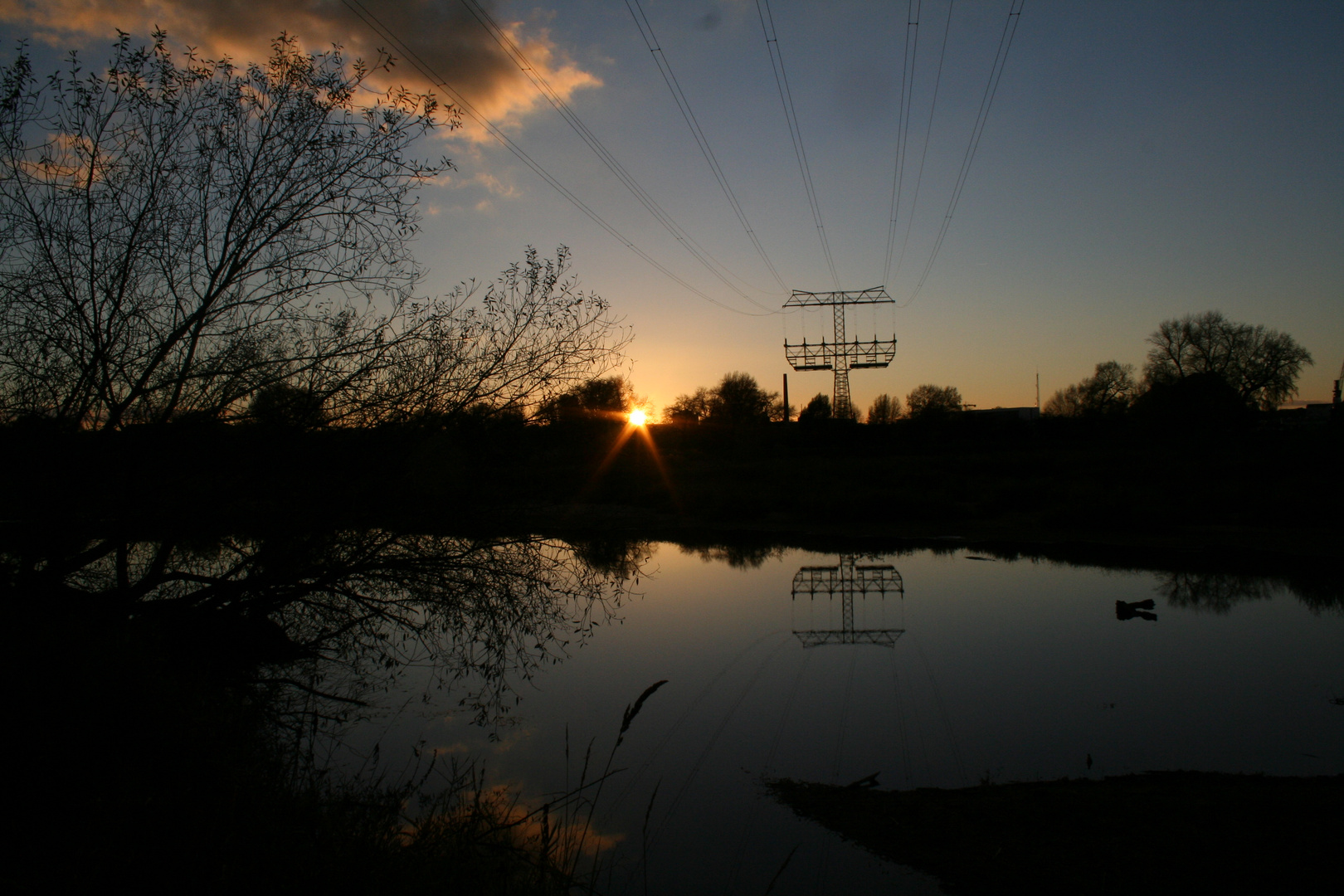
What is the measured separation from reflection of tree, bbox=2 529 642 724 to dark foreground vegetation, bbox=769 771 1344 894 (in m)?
3.03

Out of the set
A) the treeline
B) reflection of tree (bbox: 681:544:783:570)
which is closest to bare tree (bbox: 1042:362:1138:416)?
the treeline

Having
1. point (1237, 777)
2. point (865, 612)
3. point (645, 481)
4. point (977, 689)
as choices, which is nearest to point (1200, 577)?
point (865, 612)

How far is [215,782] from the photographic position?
170 inches

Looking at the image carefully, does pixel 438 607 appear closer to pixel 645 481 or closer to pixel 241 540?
pixel 241 540

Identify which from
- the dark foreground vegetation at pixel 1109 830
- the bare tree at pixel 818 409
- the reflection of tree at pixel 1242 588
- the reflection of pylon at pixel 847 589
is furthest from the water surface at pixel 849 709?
the bare tree at pixel 818 409

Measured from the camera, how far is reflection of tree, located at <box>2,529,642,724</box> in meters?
6.57

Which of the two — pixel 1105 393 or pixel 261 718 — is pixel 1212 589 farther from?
pixel 1105 393

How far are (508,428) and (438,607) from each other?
1812 mm

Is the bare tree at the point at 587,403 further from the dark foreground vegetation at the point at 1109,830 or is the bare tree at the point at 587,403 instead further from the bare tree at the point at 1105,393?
the bare tree at the point at 1105,393

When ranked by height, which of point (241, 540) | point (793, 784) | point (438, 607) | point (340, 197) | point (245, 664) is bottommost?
point (793, 784)

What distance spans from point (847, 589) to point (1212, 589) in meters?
7.36

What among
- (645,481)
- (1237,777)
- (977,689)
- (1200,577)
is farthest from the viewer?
(645,481)

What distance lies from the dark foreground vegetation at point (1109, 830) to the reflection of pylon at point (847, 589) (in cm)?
517

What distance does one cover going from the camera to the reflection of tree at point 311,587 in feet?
21.5
